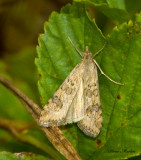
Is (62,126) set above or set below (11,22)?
below

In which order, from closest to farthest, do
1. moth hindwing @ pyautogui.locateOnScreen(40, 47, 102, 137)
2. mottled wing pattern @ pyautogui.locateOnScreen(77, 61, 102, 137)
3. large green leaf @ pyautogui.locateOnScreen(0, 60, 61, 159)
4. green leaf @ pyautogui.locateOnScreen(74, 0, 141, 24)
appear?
green leaf @ pyautogui.locateOnScreen(74, 0, 141, 24) → mottled wing pattern @ pyautogui.locateOnScreen(77, 61, 102, 137) → moth hindwing @ pyautogui.locateOnScreen(40, 47, 102, 137) → large green leaf @ pyautogui.locateOnScreen(0, 60, 61, 159)

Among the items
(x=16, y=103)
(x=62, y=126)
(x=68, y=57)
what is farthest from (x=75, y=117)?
(x=16, y=103)

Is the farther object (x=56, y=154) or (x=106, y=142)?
(x=56, y=154)

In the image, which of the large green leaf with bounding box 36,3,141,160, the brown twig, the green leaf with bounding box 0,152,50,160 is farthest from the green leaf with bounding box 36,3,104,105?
the green leaf with bounding box 0,152,50,160

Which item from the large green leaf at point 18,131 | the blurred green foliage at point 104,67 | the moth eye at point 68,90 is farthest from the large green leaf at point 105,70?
the large green leaf at point 18,131

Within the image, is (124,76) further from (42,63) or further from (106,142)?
(42,63)

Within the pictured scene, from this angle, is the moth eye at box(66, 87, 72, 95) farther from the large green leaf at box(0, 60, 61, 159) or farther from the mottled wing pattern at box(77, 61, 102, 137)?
the large green leaf at box(0, 60, 61, 159)

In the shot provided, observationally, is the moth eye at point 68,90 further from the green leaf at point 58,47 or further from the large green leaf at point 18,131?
the large green leaf at point 18,131
